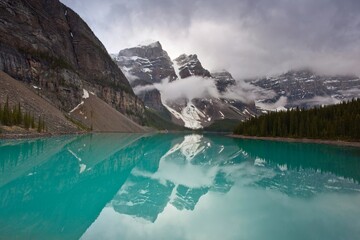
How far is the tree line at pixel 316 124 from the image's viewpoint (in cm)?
9994

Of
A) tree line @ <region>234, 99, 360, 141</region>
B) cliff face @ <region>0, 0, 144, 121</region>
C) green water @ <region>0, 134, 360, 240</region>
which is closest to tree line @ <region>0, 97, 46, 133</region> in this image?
green water @ <region>0, 134, 360, 240</region>

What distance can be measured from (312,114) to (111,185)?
11294cm

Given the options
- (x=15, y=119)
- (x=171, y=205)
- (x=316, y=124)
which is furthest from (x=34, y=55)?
(x=171, y=205)

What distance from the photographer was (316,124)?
111688 millimetres

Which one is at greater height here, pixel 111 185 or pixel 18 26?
pixel 18 26

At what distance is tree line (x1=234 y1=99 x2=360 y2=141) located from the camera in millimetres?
99938

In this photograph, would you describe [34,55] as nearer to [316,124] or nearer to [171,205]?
[316,124]

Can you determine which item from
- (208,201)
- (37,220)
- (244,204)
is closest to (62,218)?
(37,220)

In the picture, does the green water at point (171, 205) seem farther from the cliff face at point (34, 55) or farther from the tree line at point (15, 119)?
the cliff face at point (34, 55)

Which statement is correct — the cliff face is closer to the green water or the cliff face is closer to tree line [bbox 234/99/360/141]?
tree line [bbox 234/99/360/141]

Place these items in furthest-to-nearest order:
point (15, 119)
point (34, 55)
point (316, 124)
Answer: point (34, 55)
point (316, 124)
point (15, 119)

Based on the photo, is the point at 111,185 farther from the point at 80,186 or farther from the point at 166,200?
the point at 166,200

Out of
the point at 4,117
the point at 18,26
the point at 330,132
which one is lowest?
the point at 330,132

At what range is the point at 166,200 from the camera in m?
22.2
